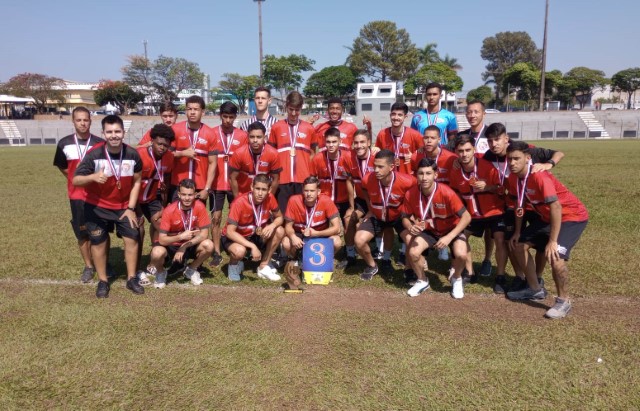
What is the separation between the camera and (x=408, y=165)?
21.5 feet

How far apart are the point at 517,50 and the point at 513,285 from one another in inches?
4529

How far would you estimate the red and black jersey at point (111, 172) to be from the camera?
529 cm

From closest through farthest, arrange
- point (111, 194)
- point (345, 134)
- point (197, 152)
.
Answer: point (111, 194)
point (197, 152)
point (345, 134)

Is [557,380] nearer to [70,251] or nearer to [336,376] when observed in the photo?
[336,376]

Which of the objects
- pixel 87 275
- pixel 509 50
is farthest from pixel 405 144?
pixel 509 50

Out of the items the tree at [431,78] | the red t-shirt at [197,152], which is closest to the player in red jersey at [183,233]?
the red t-shirt at [197,152]

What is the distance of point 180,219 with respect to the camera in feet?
18.7

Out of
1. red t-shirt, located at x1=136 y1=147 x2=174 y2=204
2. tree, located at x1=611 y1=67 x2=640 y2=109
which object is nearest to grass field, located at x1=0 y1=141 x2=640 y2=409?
red t-shirt, located at x1=136 y1=147 x2=174 y2=204

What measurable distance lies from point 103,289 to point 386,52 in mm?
82535

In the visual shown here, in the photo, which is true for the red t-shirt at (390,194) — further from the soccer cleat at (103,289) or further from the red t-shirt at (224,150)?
the soccer cleat at (103,289)

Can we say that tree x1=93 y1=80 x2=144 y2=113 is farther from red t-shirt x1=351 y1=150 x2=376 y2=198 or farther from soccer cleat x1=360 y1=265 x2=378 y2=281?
soccer cleat x1=360 y1=265 x2=378 y2=281

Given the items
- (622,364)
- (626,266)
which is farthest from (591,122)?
(622,364)

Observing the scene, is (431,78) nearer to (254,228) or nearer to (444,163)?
(444,163)

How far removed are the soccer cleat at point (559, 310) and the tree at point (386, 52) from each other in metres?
80.7
